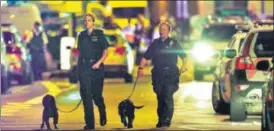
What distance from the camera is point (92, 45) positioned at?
50.7 feet

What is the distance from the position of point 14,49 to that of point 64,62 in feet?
6.66

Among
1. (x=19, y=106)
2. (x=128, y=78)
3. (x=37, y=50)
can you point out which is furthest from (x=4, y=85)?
(x=37, y=50)

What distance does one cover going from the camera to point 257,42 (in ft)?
54.1

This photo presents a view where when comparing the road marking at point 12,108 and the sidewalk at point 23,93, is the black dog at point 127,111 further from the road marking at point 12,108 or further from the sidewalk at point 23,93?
the sidewalk at point 23,93

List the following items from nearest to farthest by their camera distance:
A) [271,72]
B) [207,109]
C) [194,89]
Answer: [271,72], [207,109], [194,89]

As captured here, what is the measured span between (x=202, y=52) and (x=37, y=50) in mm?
4832

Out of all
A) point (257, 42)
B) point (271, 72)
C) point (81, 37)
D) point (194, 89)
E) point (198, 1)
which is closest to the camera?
point (271, 72)

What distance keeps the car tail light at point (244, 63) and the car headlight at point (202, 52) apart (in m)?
11.1

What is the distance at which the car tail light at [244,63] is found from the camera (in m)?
16.2

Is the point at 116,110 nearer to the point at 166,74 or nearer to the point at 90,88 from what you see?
the point at 166,74

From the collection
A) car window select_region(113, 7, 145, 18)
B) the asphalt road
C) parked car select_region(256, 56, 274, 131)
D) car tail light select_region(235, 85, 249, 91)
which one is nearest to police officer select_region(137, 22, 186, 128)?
the asphalt road

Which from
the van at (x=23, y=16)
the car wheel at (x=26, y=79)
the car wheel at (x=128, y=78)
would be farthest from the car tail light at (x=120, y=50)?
the van at (x=23, y=16)

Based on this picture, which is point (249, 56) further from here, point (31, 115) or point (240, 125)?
point (31, 115)

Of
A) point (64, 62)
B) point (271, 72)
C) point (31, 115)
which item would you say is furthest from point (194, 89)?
point (271, 72)
